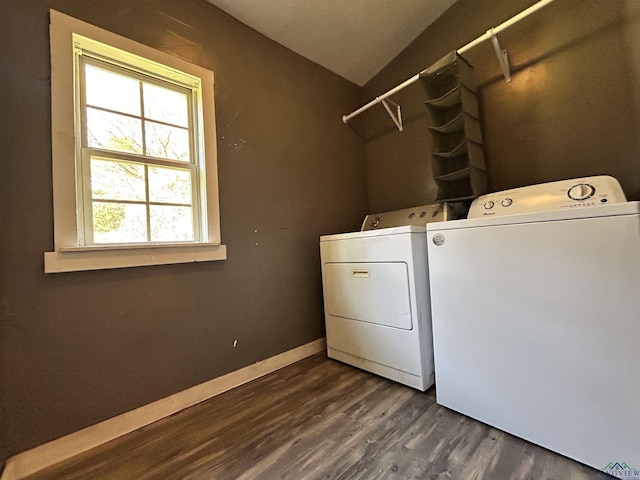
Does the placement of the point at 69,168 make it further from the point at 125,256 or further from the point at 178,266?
the point at 178,266

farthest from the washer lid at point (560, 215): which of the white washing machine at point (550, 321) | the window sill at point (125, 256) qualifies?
the window sill at point (125, 256)

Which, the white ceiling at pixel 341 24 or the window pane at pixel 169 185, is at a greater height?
the white ceiling at pixel 341 24

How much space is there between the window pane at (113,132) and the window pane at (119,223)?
292 mm

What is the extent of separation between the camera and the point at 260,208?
73.0 inches

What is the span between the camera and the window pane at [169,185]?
1.51 m

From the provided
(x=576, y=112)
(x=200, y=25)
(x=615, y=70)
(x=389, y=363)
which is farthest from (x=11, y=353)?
(x=615, y=70)

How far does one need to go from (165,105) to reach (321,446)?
1.88 meters

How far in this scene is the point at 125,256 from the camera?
4.30 feet

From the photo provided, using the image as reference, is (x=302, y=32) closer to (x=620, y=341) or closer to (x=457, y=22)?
(x=457, y=22)

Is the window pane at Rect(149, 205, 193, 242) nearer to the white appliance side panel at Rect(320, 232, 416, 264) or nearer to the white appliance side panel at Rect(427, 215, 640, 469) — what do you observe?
the white appliance side panel at Rect(320, 232, 416, 264)

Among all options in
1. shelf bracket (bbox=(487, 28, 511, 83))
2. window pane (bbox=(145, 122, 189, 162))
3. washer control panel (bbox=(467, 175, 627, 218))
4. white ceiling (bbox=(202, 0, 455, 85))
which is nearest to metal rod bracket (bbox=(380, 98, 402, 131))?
white ceiling (bbox=(202, 0, 455, 85))

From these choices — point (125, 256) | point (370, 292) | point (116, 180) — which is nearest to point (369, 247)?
point (370, 292)

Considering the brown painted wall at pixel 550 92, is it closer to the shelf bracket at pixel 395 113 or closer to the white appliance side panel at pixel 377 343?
the shelf bracket at pixel 395 113

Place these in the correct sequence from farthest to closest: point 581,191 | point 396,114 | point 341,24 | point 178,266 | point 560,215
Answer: point 396,114, point 341,24, point 178,266, point 581,191, point 560,215
